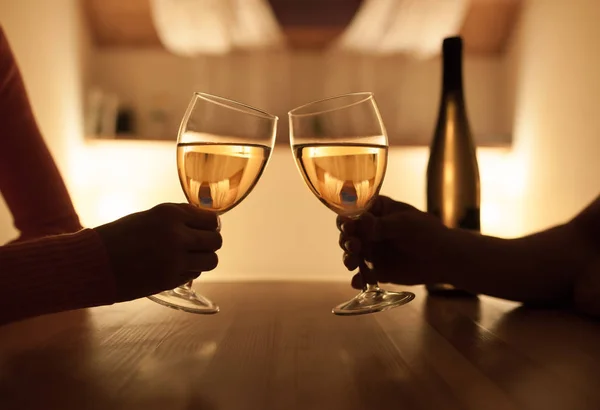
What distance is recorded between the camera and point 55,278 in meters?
0.48

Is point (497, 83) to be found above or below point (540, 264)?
above

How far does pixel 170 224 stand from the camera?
1.71ft

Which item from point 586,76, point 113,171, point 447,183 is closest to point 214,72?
point 113,171

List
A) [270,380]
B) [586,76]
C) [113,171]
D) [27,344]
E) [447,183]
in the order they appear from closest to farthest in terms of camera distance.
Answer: [270,380], [27,344], [447,183], [586,76], [113,171]

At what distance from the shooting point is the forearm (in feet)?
2.15

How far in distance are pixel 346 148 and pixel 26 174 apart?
0.64 meters

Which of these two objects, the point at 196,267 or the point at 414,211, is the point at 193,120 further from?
the point at 414,211

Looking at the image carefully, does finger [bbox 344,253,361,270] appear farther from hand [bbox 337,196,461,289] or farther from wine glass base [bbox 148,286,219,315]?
wine glass base [bbox 148,286,219,315]

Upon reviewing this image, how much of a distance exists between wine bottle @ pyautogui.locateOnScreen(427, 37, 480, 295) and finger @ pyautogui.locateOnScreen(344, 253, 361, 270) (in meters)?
0.37

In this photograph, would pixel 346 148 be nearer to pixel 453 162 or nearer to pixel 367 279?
pixel 367 279

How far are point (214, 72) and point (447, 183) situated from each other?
163cm

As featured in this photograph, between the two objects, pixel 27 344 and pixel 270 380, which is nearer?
pixel 270 380

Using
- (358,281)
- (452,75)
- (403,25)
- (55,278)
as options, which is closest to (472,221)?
(452,75)

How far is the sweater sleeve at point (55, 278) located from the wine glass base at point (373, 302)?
0.21 meters
